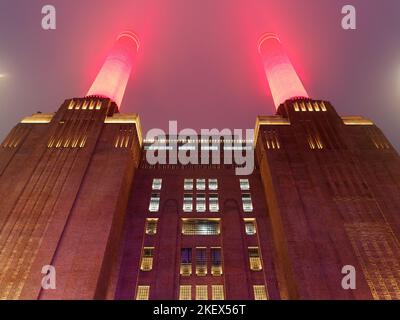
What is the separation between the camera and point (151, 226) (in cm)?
4431

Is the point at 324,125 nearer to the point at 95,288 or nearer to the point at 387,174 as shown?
the point at 387,174

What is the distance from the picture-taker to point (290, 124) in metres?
52.5

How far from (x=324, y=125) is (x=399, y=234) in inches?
728

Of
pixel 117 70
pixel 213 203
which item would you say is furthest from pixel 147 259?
pixel 117 70

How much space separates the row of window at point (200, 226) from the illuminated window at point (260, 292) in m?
6.78

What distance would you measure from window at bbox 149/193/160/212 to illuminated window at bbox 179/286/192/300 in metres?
11.1

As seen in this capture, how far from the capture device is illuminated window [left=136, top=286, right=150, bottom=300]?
37.1 metres

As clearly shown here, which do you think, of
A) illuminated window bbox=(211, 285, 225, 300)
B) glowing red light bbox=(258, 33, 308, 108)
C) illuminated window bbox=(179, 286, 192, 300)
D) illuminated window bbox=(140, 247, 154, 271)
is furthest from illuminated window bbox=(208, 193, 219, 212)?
glowing red light bbox=(258, 33, 308, 108)

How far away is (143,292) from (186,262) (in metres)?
5.40

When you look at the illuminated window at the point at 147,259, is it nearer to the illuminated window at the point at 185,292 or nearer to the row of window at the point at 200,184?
the illuminated window at the point at 185,292

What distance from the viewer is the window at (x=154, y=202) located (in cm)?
4609

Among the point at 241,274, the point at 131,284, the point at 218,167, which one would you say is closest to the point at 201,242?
the point at 241,274

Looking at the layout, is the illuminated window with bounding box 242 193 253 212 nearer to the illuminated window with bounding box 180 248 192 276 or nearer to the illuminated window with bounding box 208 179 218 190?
the illuminated window with bounding box 208 179 218 190

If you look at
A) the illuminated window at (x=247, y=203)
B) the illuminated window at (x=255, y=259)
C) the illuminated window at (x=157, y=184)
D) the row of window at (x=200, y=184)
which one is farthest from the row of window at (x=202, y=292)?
the illuminated window at (x=157, y=184)
